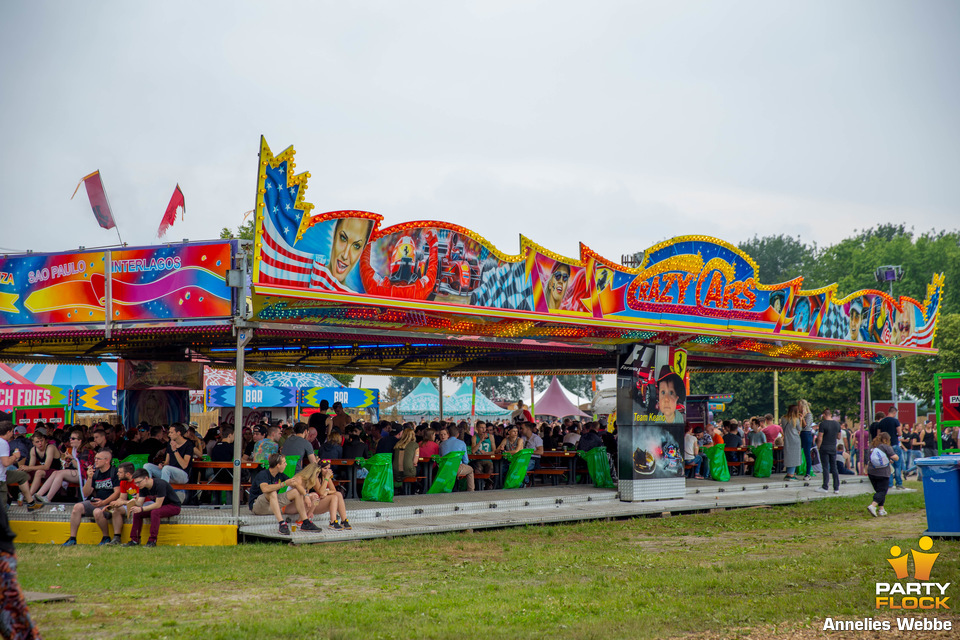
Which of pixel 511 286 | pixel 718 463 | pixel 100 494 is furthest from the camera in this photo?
pixel 718 463

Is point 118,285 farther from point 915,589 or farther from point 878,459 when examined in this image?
point 878,459

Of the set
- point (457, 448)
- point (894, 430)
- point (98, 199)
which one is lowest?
point (457, 448)

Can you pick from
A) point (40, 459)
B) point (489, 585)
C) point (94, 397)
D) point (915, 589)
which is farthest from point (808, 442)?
point (94, 397)

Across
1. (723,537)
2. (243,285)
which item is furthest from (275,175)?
(723,537)

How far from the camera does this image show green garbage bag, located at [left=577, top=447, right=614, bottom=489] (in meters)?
16.2

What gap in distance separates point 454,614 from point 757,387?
161 feet

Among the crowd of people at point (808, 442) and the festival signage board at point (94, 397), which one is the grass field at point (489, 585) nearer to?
the crowd of people at point (808, 442)

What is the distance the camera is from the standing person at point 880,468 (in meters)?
13.3

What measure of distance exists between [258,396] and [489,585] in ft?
69.0

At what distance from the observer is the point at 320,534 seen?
10875 mm

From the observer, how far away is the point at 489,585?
26.7 feet

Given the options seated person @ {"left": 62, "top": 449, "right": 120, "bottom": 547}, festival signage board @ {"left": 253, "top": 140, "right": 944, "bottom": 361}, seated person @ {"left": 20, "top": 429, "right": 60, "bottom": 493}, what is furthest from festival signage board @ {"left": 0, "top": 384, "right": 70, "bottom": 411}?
festival signage board @ {"left": 253, "top": 140, "right": 944, "bottom": 361}

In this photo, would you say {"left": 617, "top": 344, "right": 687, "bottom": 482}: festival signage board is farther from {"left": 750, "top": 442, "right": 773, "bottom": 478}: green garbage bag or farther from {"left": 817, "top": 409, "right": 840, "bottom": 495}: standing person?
{"left": 750, "top": 442, "right": 773, "bottom": 478}: green garbage bag

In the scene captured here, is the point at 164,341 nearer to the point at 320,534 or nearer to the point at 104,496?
the point at 104,496
